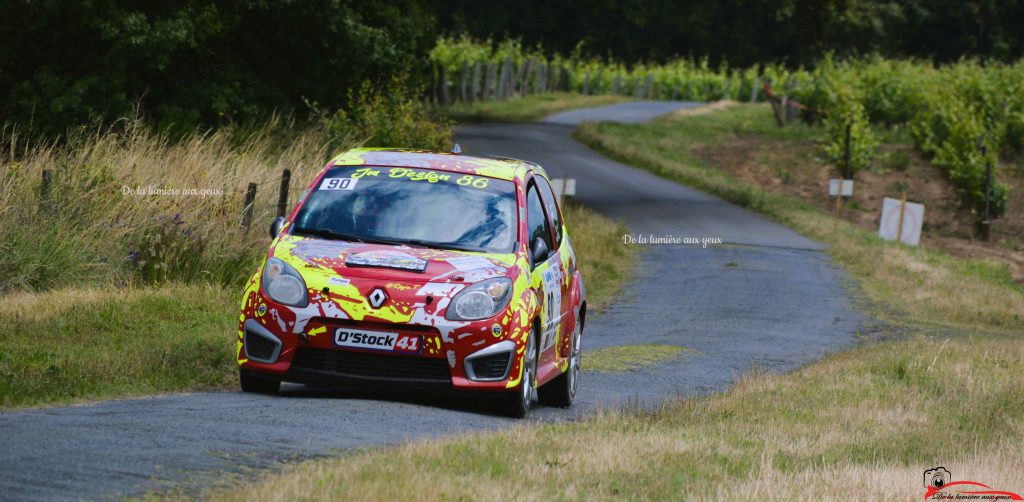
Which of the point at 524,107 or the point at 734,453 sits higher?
the point at 734,453

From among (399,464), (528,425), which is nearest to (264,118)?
(528,425)

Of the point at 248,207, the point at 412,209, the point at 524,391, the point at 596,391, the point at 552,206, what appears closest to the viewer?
the point at 524,391

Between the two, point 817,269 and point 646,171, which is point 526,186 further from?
point 646,171

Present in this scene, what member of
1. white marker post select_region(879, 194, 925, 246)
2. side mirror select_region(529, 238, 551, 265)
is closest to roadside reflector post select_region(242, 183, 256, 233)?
side mirror select_region(529, 238, 551, 265)

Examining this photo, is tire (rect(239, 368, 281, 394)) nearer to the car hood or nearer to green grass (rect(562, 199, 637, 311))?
the car hood

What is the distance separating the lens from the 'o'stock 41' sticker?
11.2 metres

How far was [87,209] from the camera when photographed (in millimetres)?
17469

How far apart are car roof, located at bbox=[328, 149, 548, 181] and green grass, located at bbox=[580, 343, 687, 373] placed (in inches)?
149

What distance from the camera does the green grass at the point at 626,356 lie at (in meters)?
15.2

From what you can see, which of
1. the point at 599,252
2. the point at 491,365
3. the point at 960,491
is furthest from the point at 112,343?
the point at 599,252

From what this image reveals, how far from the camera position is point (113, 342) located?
41.2ft

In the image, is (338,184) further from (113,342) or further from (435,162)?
(113,342)

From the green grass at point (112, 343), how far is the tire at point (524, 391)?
2369 millimetres

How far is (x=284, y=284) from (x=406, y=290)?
32.1 inches
